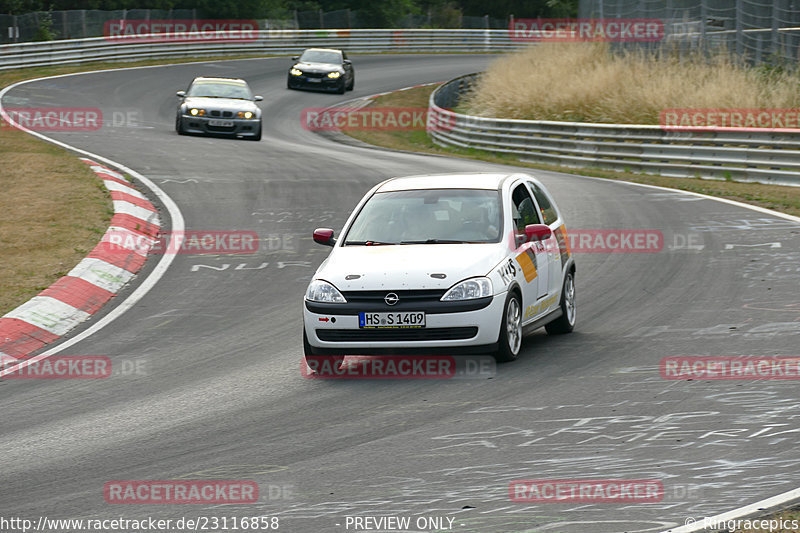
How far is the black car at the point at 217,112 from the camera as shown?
98.4 ft

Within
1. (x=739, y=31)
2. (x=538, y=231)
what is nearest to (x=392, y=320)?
(x=538, y=231)

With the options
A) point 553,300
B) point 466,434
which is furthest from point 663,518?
point 553,300

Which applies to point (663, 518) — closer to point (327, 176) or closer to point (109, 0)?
point (327, 176)

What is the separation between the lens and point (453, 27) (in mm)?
78312

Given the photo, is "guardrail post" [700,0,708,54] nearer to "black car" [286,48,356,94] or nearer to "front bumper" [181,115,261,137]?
"front bumper" [181,115,261,137]

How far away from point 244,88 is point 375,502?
26.4 m

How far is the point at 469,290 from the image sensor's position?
9.12 m

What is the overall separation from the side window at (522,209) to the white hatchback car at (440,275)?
0.01 meters

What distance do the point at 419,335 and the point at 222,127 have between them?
2203 centimetres
